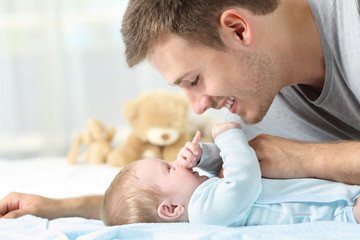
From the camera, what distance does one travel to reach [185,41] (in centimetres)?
153

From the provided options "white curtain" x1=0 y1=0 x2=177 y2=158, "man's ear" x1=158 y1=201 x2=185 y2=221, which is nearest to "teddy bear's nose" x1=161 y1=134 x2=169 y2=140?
"white curtain" x1=0 y1=0 x2=177 y2=158

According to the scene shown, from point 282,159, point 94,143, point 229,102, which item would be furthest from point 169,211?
point 94,143

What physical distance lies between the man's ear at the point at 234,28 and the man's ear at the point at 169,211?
543 millimetres

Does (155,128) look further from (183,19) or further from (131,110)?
(183,19)

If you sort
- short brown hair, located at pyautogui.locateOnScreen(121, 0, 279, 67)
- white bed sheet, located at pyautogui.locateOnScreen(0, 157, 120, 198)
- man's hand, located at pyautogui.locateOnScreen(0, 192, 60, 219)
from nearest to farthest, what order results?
short brown hair, located at pyautogui.locateOnScreen(121, 0, 279, 67) < man's hand, located at pyautogui.locateOnScreen(0, 192, 60, 219) < white bed sheet, located at pyautogui.locateOnScreen(0, 157, 120, 198)

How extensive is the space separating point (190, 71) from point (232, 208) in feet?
1.51

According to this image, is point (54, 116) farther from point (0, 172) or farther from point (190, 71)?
point (190, 71)

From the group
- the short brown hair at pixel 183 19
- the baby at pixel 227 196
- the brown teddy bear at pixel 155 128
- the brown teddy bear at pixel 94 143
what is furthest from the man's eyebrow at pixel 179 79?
the brown teddy bear at pixel 94 143

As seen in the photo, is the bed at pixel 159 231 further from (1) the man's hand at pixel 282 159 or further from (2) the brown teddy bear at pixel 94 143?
(2) the brown teddy bear at pixel 94 143

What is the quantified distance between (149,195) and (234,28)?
1.93 feet

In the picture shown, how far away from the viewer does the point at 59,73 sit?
3.58m

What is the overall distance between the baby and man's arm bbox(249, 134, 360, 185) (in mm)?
33

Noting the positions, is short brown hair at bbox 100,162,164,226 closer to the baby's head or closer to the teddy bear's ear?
the baby's head

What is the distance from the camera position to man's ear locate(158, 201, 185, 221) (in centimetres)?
137
